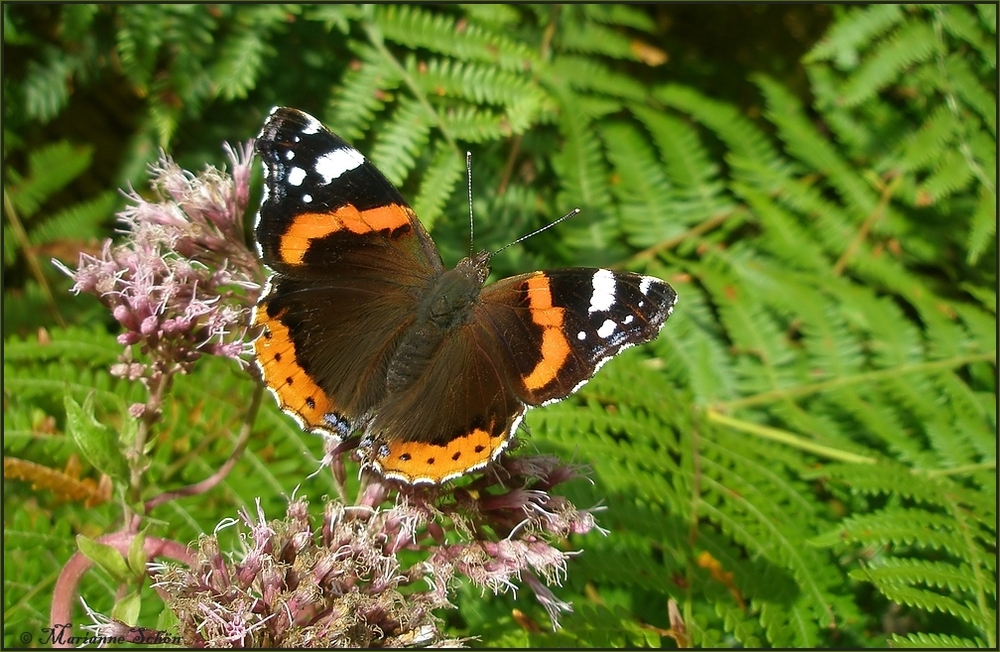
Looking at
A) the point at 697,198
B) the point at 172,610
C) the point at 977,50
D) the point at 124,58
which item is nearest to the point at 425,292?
the point at 172,610

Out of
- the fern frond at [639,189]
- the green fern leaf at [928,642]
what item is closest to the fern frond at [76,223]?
the fern frond at [639,189]

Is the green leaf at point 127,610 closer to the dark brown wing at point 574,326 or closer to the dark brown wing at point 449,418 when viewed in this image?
the dark brown wing at point 449,418

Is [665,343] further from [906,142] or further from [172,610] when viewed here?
[172,610]

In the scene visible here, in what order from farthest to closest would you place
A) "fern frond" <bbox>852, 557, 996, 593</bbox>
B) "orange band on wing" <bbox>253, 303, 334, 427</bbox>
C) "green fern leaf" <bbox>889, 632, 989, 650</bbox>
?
"fern frond" <bbox>852, 557, 996, 593</bbox>, "green fern leaf" <bbox>889, 632, 989, 650</bbox>, "orange band on wing" <bbox>253, 303, 334, 427</bbox>

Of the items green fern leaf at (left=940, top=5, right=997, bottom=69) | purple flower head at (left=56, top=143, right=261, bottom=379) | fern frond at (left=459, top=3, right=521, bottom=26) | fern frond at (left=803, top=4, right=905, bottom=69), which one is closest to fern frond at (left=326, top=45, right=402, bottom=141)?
fern frond at (left=459, top=3, right=521, bottom=26)

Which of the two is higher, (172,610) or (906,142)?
(906,142)

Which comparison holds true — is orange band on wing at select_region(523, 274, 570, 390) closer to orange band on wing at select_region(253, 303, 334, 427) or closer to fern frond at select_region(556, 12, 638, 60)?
orange band on wing at select_region(253, 303, 334, 427)

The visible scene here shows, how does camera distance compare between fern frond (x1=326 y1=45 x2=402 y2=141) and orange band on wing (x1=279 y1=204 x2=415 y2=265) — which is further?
fern frond (x1=326 y1=45 x2=402 y2=141)
